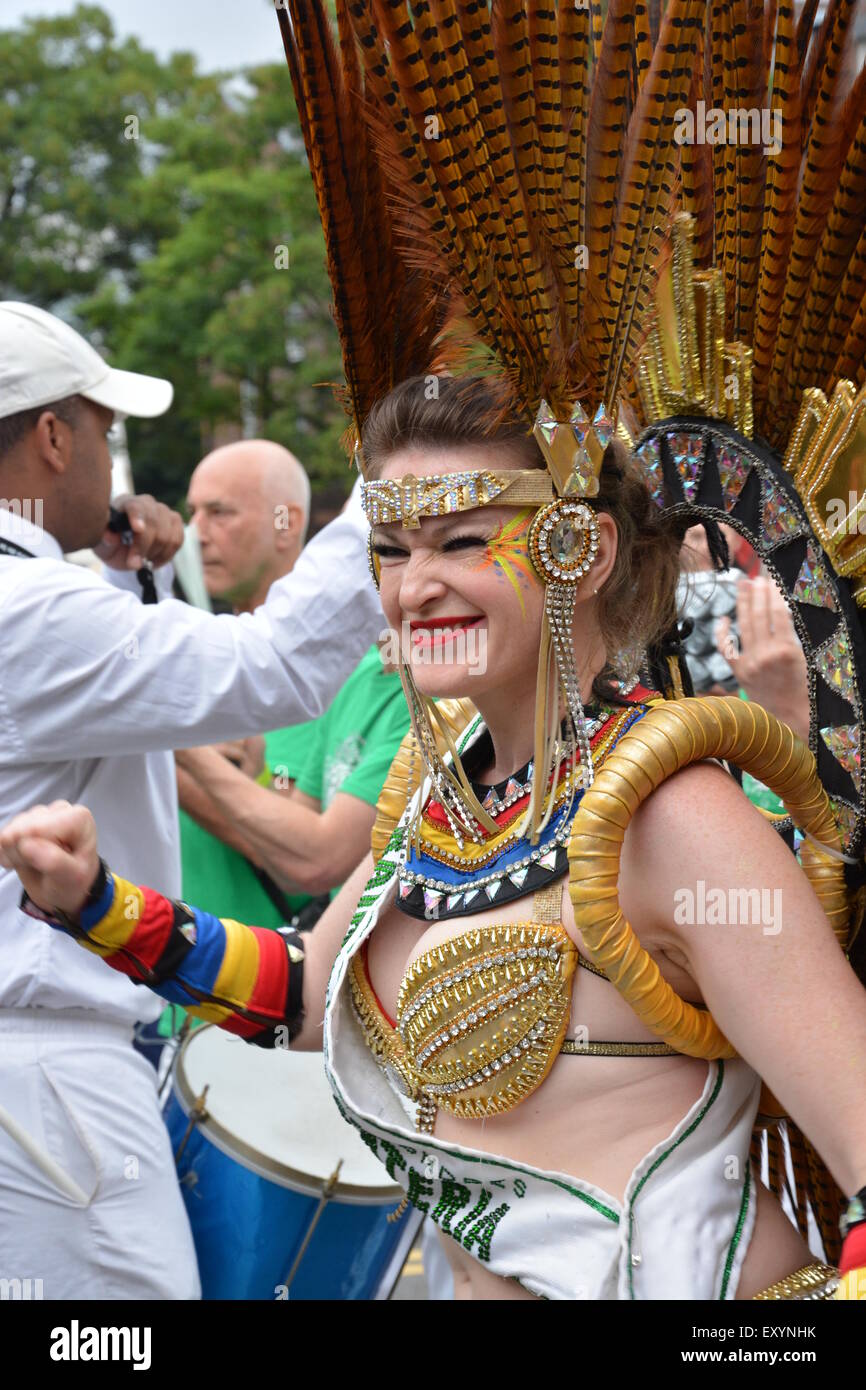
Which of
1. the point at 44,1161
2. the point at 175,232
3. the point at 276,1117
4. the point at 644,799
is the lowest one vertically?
the point at 276,1117

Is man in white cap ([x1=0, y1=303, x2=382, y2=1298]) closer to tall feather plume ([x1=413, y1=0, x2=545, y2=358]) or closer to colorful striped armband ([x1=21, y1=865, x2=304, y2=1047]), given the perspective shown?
colorful striped armband ([x1=21, y1=865, x2=304, y2=1047])

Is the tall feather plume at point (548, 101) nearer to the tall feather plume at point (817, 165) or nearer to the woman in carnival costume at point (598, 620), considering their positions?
the woman in carnival costume at point (598, 620)

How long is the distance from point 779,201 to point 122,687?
147 cm

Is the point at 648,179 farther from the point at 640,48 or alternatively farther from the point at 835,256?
the point at 835,256

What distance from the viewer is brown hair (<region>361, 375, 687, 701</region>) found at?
2041 mm

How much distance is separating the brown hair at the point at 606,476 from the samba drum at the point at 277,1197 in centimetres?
142

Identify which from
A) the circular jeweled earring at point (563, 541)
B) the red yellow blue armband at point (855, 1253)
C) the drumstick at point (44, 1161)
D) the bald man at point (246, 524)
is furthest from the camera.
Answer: the bald man at point (246, 524)

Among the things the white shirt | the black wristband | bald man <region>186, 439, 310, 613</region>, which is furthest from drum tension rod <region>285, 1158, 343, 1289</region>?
bald man <region>186, 439, 310, 613</region>

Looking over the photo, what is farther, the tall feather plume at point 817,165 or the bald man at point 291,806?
the bald man at point 291,806

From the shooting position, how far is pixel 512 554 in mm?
1989

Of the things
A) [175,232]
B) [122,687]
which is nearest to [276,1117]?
[122,687]

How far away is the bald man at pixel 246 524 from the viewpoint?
5.05 meters

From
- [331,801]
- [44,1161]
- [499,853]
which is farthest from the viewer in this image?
[331,801]
